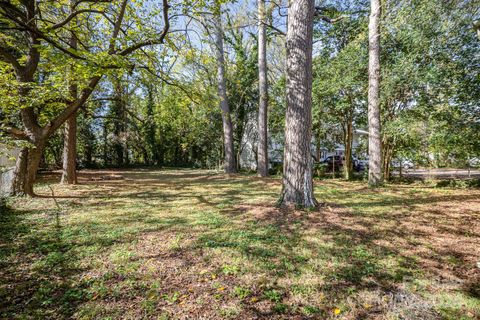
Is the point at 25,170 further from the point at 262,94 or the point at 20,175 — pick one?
the point at 262,94

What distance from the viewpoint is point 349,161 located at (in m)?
11.5

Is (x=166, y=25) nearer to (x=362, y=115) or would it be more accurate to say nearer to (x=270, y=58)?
(x=362, y=115)

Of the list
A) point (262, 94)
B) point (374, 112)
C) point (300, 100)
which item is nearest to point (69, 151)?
point (262, 94)

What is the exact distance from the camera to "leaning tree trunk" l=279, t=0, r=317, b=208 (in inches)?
187

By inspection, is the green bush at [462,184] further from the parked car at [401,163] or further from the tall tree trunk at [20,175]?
the tall tree trunk at [20,175]

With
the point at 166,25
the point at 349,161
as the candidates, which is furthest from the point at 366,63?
the point at 166,25

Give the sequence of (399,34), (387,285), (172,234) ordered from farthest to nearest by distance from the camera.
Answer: (399,34), (172,234), (387,285)

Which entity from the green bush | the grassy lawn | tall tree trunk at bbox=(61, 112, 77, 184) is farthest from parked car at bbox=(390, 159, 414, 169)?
tall tree trunk at bbox=(61, 112, 77, 184)

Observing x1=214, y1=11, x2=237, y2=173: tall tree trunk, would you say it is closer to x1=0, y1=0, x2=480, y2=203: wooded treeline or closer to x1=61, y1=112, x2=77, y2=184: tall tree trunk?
x1=0, y1=0, x2=480, y2=203: wooded treeline

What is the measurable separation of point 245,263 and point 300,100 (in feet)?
10.8

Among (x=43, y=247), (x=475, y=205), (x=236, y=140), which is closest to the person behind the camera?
(x=43, y=247)

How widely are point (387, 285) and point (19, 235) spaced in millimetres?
5223

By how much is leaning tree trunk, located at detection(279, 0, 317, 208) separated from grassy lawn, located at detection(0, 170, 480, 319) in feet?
2.28

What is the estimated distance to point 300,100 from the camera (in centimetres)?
479
